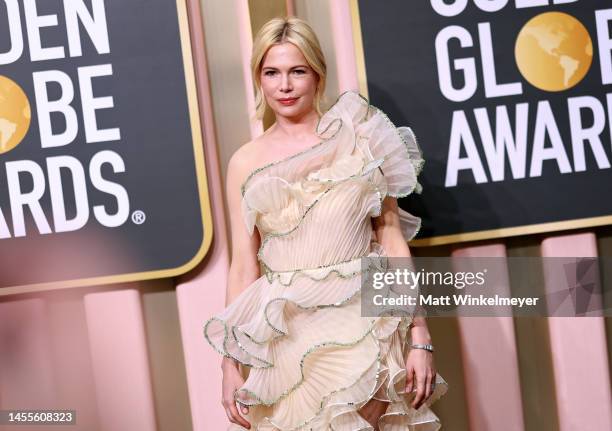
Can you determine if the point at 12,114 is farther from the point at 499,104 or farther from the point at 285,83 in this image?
the point at 499,104

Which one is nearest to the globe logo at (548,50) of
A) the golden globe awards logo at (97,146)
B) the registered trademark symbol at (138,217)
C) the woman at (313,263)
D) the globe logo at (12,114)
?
the woman at (313,263)

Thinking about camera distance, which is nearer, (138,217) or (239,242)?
(239,242)

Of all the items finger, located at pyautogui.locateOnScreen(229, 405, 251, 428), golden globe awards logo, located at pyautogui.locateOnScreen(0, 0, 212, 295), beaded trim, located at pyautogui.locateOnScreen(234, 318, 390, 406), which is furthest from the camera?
golden globe awards logo, located at pyautogui.locateOnScreen(0, 0, 212, 295)

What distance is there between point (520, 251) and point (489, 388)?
1.42 feet

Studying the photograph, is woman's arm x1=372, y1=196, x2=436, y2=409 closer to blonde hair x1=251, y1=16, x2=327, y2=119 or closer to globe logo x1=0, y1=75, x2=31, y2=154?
blonde hair x1=251, y1=16, x2=327, y2=119

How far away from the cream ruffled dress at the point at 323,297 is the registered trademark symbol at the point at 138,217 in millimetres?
510

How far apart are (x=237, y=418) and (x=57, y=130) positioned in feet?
3.49

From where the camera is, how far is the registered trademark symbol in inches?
99.0

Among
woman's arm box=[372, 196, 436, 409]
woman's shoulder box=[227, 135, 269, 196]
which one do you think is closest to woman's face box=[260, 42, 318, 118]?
woman's shoulder box=[227, 135, 269, 196]

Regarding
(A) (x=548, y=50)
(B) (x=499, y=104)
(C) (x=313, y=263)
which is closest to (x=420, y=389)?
(C) (x=313, y=263)

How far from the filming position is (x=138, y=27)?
8.23 ft

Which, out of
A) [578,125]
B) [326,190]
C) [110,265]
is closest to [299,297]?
[326,190]

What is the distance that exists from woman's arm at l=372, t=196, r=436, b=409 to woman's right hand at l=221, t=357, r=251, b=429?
16.0 inches

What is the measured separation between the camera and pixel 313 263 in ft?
6.62
